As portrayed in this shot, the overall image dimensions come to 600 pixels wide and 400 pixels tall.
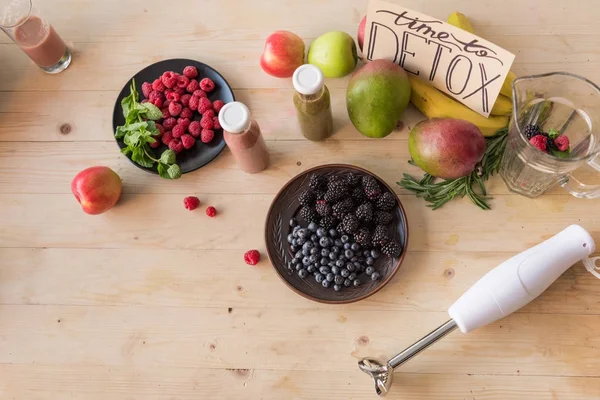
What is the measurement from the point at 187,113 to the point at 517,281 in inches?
26.3

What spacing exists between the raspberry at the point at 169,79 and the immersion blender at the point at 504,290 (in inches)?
25.4

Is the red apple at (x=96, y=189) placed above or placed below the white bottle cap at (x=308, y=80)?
below

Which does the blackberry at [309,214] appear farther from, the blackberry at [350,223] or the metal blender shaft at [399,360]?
the metal blender shaft at [399,360]

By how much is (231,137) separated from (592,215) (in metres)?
0.65

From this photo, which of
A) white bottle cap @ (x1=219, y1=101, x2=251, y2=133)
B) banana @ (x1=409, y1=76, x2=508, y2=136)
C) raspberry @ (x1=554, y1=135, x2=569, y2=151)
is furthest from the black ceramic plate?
raspberry @ (x1=554, y1=135, x2=569, y2=151)

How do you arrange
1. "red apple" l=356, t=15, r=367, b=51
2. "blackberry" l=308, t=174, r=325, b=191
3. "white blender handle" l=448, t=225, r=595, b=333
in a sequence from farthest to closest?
"red apple" l=356, t=15, r=367, b=51
"blackberry" l=308, t=174, r=325, b=191
"white blender handle" l=448, t=225, r=595, b=333

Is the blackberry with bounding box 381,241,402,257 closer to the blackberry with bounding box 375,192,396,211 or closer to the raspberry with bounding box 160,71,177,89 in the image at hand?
the blackberry with bounding box 375,192,396,211

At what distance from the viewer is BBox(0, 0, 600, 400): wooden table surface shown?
0.83 m

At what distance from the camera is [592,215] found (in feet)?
2.89

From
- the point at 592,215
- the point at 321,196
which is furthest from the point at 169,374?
the point at 592,215

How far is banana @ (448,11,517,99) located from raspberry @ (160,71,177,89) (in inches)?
21.8

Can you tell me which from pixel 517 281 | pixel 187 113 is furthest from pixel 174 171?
pixel 517 281

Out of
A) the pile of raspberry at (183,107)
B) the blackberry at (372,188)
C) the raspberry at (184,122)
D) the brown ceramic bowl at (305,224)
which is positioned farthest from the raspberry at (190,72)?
the blackberry at (372,188)

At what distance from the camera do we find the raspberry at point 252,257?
0.90 metres
